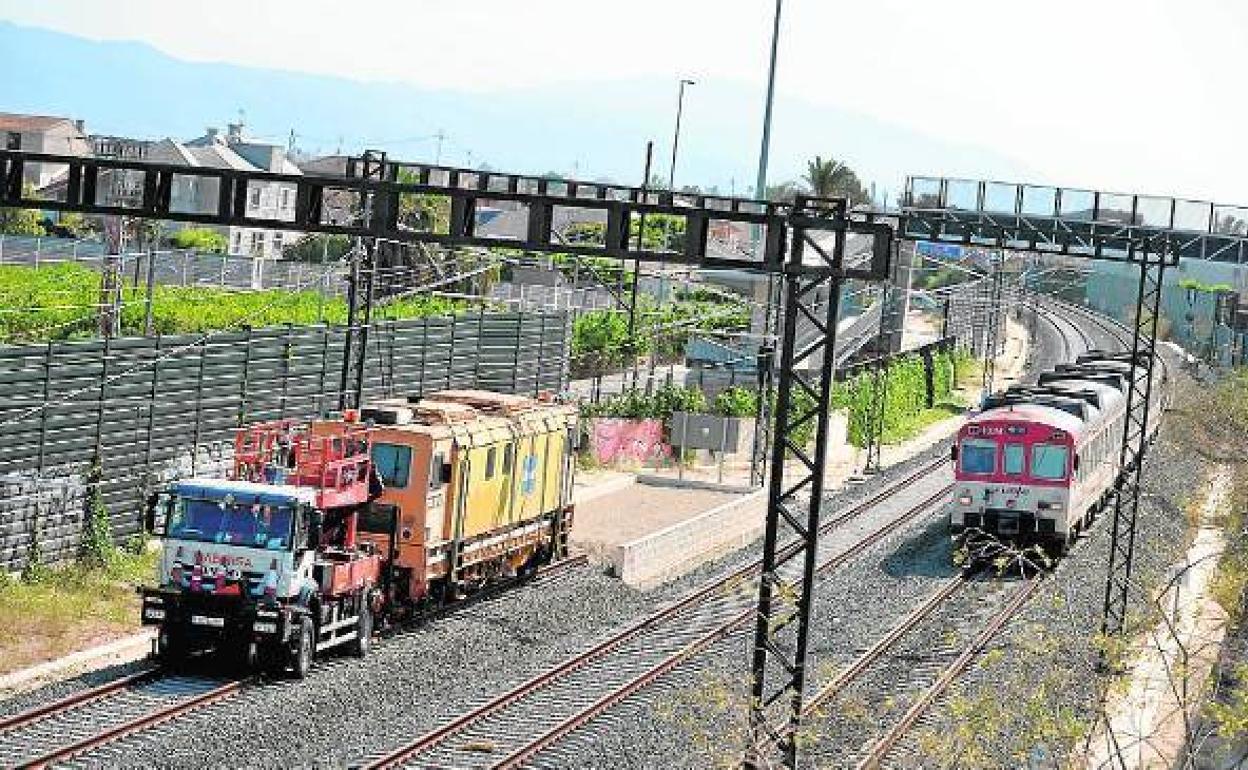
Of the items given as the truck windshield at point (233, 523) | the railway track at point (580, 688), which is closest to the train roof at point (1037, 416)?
the railway track at point (580, 688)

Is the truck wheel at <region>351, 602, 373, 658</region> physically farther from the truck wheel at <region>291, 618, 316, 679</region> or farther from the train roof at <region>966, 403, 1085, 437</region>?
the train roof at <region>966, 403, 1085, 437</region>

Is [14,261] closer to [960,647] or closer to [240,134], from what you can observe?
[960,647]

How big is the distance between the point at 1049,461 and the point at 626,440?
17.9 metres

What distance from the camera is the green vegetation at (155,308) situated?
2114 inches

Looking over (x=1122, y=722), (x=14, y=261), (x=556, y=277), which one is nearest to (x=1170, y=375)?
(x=556, y=277)

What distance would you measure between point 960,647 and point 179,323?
30.4 meters

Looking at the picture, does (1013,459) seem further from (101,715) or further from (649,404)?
(101,715)

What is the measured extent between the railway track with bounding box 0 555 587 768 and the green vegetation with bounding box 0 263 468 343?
75.6ft

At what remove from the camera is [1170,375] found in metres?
95.2

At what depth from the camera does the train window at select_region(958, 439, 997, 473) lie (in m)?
43.6

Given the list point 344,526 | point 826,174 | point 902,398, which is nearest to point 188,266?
point 902,398

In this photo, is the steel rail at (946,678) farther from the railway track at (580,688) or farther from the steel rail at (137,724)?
the steel rail at (137,724)

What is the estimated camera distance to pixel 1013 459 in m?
43.3

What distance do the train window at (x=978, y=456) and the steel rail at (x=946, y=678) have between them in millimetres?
2977
